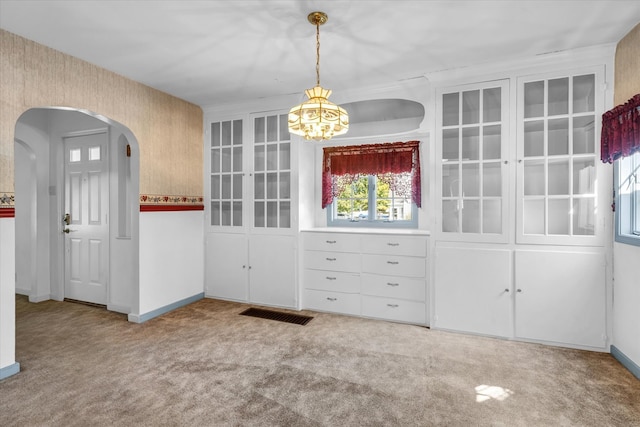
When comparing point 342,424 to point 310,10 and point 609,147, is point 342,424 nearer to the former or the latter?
point 310,10

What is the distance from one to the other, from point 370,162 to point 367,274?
133 cm

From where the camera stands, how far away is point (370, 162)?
4148 mm

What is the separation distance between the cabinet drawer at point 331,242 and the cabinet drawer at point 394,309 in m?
0.58

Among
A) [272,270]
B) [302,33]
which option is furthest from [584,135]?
[272,270]

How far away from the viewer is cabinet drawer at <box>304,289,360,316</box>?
3.88 meters

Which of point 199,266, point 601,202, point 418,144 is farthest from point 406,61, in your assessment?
point 199,266

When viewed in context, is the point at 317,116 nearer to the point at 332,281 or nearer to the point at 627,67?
the point at 332,281

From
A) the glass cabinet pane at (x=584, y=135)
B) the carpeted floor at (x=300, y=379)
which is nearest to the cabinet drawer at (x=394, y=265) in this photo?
the carpeted floor at (x=300, y=379)

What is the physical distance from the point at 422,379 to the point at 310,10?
8.90 feet

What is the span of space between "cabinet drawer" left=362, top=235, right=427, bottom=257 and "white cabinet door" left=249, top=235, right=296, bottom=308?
934 millimetres

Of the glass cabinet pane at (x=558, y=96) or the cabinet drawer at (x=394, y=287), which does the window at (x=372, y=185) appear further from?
the glass cabinet pane at (x=558, y=96)

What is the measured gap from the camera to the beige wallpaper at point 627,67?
2.55 meters

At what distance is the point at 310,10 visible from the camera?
2.36m

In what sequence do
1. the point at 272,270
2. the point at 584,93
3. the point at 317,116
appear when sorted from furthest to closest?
the point at 272,270 < the point at 584,93 < the point at 317,116
